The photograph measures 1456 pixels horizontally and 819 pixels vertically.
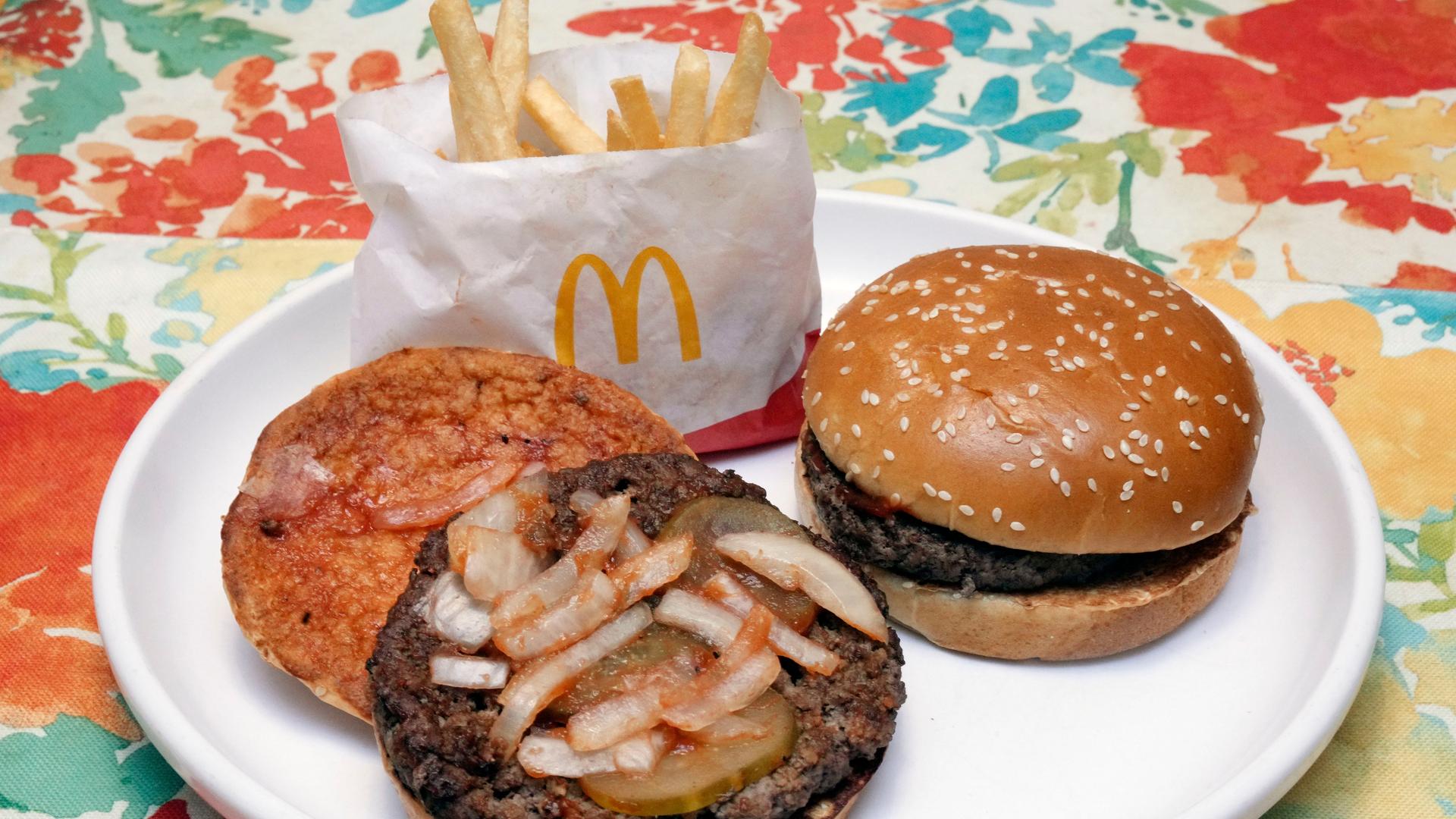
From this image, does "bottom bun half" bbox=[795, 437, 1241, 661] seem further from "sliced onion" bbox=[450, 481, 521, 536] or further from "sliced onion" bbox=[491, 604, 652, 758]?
"sliced onion" bbox=[450, 481, 521, 536]

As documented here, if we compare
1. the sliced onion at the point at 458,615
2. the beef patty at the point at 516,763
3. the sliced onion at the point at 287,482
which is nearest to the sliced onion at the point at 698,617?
the beef patty at the point at 516,763

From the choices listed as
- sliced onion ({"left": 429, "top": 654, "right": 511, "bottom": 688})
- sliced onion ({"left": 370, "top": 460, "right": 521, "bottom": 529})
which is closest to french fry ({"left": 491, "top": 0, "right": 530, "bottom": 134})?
sliced onion ({"left": 370, "top": 460, "right": 521, "bottom": 529})

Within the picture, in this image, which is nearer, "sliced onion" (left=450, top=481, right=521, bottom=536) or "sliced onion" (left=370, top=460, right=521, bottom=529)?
"sliced onion" (left=450, top=481, right=521, bottom=536)

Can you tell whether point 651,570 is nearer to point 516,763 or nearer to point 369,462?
point 516,763

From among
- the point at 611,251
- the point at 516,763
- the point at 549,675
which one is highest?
the point at 611,251

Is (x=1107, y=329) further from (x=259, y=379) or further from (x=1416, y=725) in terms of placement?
(x=259, y=379)

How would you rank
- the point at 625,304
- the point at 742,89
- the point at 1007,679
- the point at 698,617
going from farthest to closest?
the point at 625,304 → the point at 742,89 → the point at 1007,679 → the point at 698,617

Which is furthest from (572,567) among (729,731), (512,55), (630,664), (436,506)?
(512,55)
